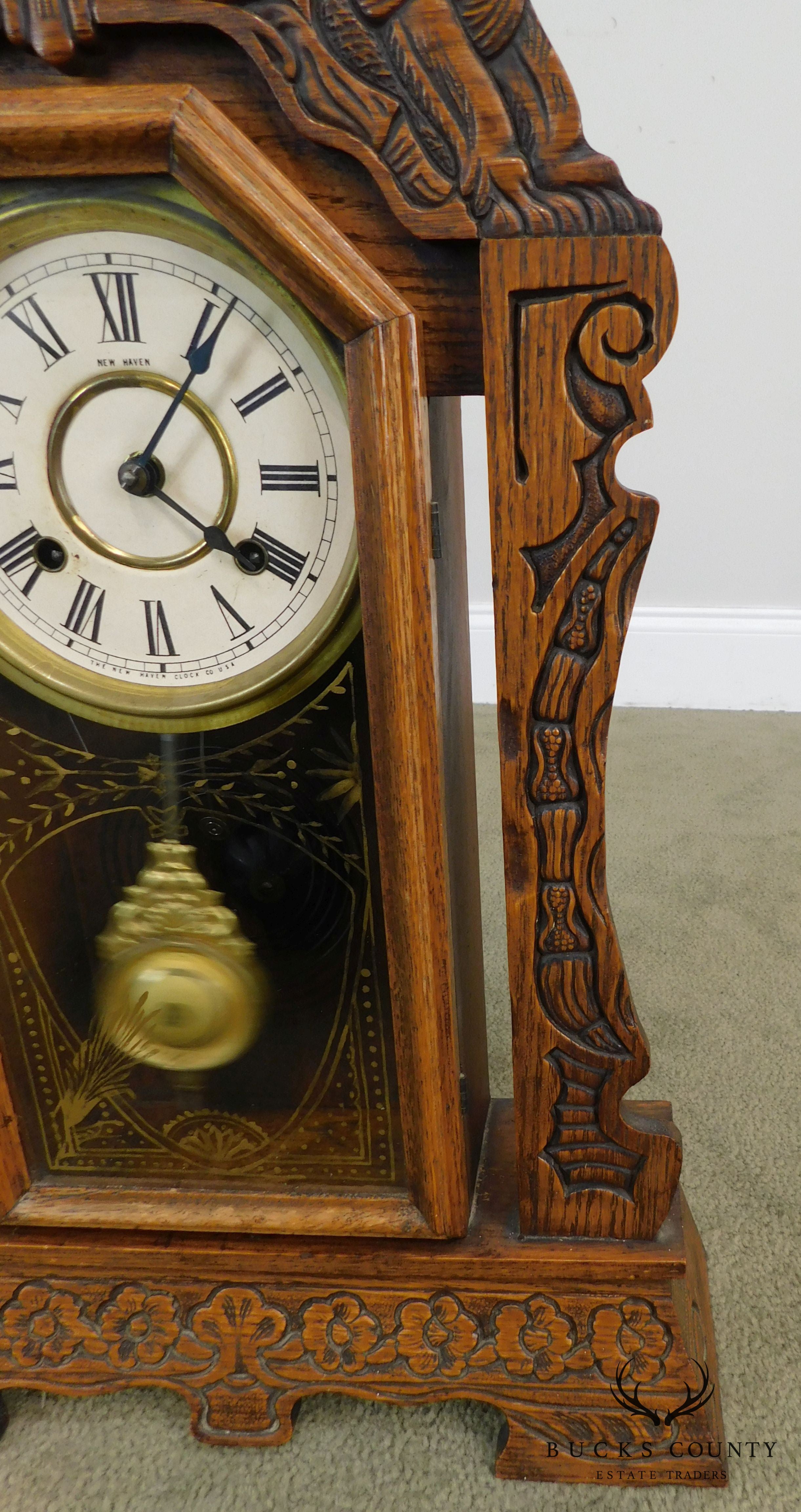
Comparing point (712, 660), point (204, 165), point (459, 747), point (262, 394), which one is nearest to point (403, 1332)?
point (459, 747)

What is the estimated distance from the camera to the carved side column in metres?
0.59

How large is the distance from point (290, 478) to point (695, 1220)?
0.73 m

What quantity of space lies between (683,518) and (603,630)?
1589 mm

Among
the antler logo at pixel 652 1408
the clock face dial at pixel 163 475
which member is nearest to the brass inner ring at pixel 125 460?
the clock face dial at pixel 163 475

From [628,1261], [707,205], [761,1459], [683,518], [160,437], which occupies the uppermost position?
[707,205]

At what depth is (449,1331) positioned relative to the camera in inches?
31.0

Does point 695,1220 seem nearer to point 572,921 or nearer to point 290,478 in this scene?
point 572,921

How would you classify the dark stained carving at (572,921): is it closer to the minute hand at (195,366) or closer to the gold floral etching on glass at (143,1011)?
the gold floral etching on glass at (143,1011)

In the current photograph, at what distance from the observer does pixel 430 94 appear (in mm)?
564

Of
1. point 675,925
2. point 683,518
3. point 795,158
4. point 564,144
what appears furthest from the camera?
point 683,518

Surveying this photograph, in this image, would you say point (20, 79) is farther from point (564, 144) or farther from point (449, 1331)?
point (449, 1331)

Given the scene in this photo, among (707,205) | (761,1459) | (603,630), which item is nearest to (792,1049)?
A: (761,1459)

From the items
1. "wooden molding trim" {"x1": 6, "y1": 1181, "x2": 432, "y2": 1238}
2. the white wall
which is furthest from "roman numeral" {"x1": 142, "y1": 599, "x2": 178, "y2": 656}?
the white wall

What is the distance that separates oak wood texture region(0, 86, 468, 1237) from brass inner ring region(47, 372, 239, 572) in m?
0.08
